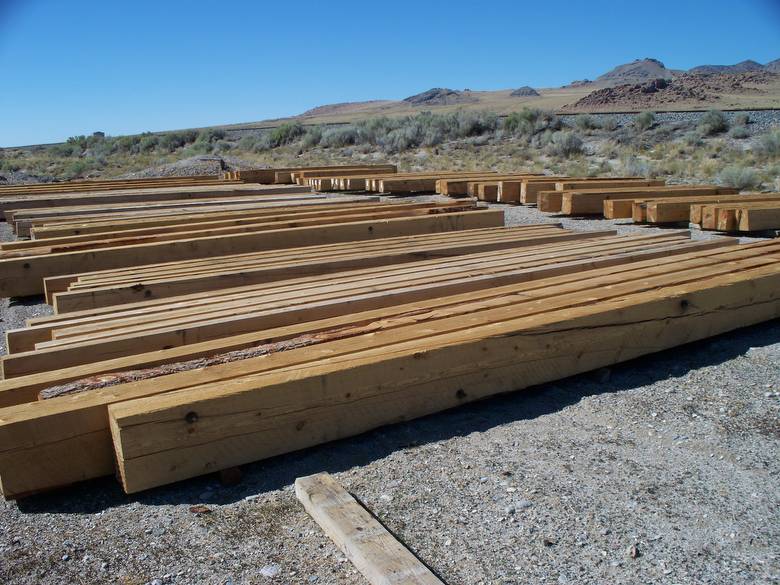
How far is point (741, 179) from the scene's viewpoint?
1373 centimetres

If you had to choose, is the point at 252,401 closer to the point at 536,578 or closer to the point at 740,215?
the point at 536,578

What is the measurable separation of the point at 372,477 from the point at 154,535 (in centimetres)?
83

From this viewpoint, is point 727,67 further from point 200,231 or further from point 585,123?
point 200,231

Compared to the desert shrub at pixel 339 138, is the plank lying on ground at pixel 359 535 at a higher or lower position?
lower

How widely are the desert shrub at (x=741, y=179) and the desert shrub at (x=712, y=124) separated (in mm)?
8975

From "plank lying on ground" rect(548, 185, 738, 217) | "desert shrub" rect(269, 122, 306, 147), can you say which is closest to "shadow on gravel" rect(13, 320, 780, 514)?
"plank lying on ground" rect(548, 185, 738, 217)

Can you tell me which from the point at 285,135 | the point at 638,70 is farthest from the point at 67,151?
the point at 638,70

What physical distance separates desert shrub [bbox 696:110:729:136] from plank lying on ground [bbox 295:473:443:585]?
22.8 metres

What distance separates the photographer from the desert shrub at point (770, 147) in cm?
1716

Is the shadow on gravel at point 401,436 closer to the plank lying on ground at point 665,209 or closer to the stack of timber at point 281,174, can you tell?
the plank lying on ground at point 665,209

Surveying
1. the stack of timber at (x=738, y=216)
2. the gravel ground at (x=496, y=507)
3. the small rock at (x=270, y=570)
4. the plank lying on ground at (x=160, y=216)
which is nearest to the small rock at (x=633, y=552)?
the gravel ground at (x=496, y=507)

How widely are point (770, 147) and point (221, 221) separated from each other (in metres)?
15.5

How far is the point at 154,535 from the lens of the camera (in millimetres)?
2402

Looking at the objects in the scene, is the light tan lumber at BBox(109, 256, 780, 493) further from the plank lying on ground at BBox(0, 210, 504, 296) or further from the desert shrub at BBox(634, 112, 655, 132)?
the desert shrub at BBox(634, 112, 655, 132)
